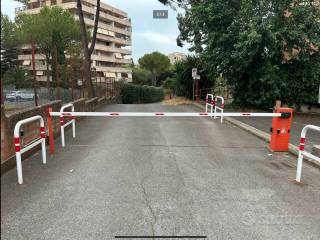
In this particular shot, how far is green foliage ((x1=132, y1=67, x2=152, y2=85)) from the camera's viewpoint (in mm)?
81312

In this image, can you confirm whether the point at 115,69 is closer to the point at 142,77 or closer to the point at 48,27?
the point at 142,77

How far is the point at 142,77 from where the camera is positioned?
81.3 meters

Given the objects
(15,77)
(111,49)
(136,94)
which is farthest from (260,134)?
(111,49)

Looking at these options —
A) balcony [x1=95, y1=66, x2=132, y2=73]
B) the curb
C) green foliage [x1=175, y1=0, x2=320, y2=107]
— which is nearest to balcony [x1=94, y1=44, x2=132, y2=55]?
balcony [x1=95, y1=66, x2=132, y2=73]

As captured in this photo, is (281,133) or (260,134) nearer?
(281,133)

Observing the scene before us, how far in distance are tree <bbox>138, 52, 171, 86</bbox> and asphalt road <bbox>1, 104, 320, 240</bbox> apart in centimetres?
7403

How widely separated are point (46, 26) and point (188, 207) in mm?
44123

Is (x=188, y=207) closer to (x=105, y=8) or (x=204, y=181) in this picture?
(x=204, y=181)

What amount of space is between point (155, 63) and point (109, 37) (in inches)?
530

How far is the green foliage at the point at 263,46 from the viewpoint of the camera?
566 inches

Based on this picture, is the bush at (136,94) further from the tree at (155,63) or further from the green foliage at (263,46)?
the tree at (155,63)

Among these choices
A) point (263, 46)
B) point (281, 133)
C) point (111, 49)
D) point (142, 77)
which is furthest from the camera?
point (111, 49)

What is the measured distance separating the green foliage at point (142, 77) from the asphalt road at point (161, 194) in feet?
242

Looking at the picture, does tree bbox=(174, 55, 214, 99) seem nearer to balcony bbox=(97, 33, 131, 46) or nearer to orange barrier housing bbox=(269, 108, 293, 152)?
orange barrier housing bbox=(269, 108, 293, 152)
